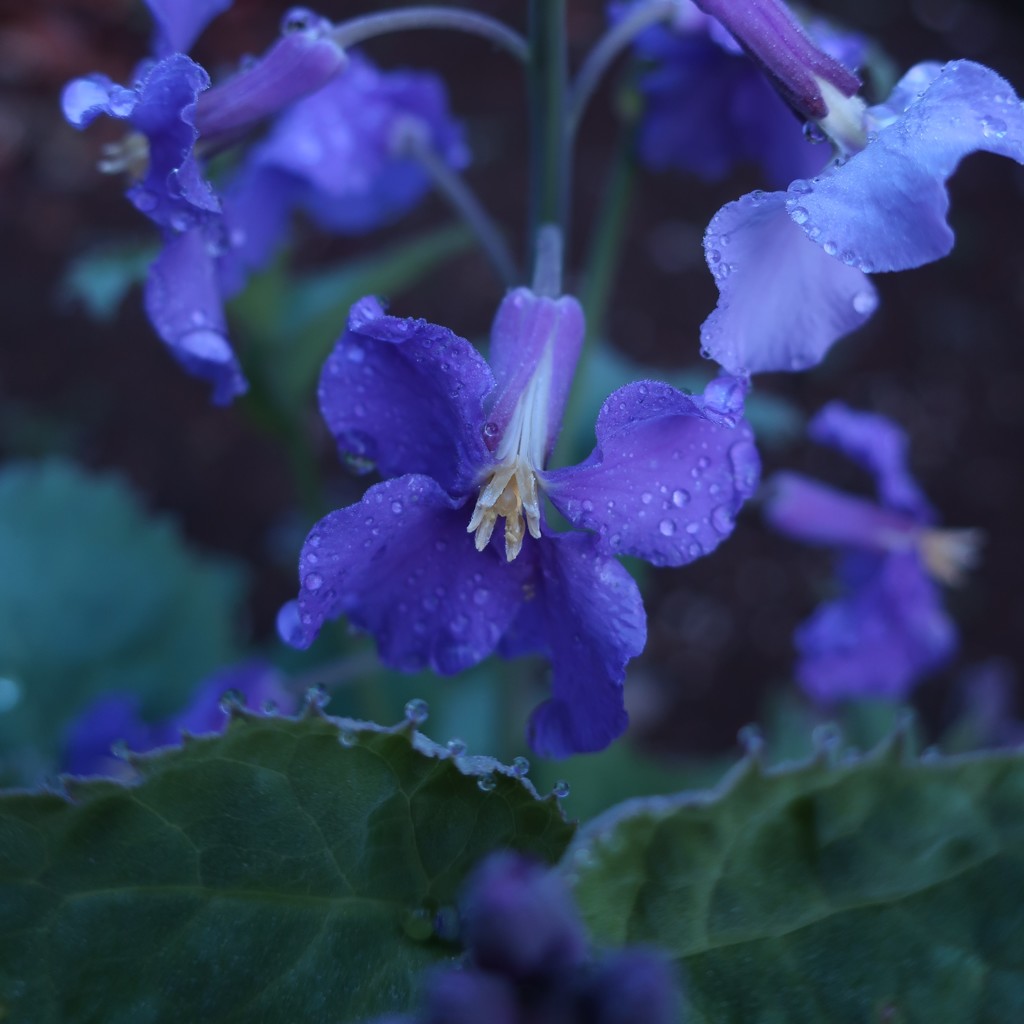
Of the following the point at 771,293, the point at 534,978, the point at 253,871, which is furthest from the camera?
the point at 771,293

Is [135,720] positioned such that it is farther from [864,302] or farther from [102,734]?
[864,302]

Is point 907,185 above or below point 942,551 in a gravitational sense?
below

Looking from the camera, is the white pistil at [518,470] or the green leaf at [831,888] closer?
the green leaf at [831,888]

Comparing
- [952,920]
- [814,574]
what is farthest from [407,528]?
[814,574]

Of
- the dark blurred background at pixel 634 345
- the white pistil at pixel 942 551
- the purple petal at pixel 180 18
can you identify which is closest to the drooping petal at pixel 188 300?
the purple petal at pixel 180 18

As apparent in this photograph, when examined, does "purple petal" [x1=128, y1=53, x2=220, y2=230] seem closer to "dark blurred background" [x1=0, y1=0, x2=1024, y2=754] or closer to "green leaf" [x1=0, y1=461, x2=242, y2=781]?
"green leaf" [x1=0, y1=461, x2=242, y2=781]

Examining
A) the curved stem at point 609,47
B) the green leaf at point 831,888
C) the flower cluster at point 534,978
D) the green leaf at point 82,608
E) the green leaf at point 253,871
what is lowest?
the flower cluster at point 534,978

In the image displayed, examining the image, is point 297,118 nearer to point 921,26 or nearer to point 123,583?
point 123,583

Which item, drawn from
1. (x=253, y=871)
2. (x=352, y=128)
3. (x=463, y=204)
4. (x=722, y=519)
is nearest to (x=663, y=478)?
(x=722, y=519)

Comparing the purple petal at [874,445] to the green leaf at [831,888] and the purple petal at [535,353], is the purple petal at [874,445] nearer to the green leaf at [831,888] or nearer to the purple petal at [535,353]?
→ the purple petal at [535,353]
